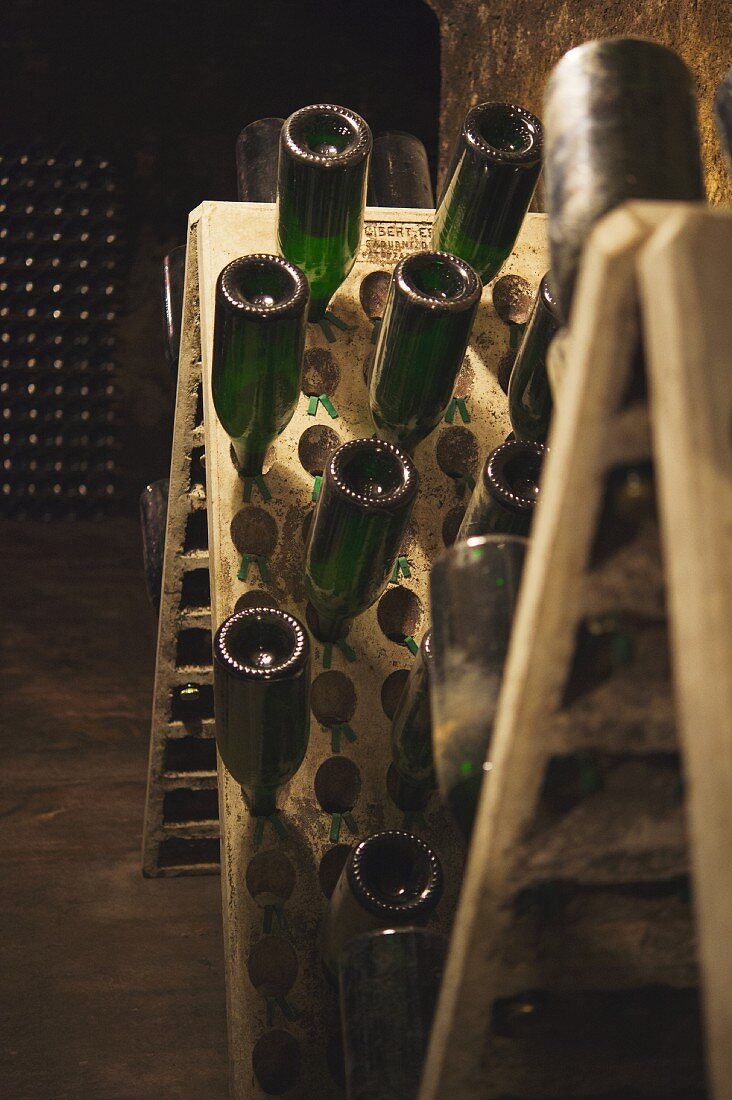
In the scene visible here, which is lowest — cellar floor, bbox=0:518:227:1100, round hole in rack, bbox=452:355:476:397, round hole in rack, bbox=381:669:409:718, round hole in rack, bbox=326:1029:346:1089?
cellar floor, bbox=0:518:227:1100

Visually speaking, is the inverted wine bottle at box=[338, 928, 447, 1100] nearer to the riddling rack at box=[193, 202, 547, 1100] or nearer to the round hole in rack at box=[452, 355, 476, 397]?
the riddling rack at box=[193, 202, 547, 1100]

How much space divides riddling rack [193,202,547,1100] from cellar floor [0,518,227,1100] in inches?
22.6

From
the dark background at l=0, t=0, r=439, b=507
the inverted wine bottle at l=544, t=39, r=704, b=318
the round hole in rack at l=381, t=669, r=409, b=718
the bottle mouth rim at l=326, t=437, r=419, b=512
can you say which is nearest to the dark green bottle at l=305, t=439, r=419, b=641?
the bottle mouth rim at l=326, t=437, r=419, b=512

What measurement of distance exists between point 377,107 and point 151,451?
1.33 meters

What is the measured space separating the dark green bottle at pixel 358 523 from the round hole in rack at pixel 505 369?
11.5 inches

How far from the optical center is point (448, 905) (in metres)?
1.10

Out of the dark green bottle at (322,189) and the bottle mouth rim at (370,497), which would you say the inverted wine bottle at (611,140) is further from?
the dark green bottle at (322,189)

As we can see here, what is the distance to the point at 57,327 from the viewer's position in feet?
10.4

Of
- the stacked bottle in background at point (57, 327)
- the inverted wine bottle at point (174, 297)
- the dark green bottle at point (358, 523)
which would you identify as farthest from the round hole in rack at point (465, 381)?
the stacked bottle in background at point (57, 327)

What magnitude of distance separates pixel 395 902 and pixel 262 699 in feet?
0.77

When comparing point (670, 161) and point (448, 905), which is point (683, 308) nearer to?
point (670, 161)

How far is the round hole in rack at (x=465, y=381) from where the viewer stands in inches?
52.1

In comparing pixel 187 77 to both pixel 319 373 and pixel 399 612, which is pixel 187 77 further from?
pixel 399 612

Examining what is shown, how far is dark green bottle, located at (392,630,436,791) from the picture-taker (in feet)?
3.56
